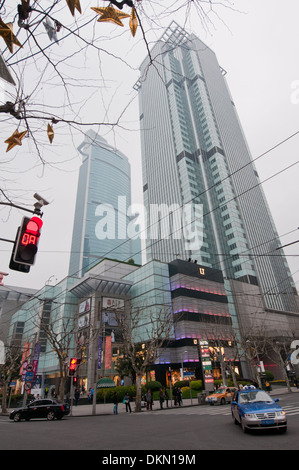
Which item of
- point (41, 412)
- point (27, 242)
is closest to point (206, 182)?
point (41, 412)

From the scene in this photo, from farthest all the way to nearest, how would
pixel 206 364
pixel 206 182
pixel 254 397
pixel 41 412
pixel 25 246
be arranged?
pixel 206 182, pixel 206 364, pixel 41 412, pixel 254 397, pixel 25 246

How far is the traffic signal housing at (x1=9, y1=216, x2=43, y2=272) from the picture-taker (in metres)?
5.10

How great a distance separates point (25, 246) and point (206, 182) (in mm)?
112364

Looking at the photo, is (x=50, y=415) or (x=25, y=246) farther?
(x=50, y=415)

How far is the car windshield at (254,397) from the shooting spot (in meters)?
9.56

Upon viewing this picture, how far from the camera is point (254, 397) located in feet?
32.1

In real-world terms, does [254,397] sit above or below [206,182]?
below

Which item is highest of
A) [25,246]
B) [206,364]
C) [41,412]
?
[25,246]

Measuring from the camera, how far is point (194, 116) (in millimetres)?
130375

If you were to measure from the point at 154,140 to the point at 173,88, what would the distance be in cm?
2854

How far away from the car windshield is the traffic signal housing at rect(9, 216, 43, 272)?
30.4 feet

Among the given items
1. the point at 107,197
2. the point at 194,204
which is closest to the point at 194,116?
the point at 194,204

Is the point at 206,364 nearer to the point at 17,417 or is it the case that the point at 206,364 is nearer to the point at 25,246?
the point at 17,417

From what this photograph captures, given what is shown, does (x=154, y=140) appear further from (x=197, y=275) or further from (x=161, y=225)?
(x=197, y=275)
